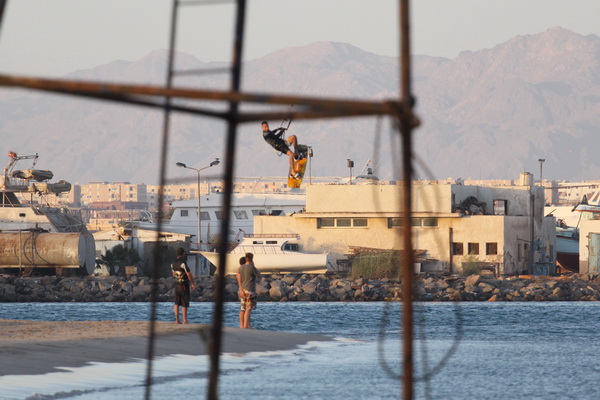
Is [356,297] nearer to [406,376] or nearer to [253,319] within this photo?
[253,319]

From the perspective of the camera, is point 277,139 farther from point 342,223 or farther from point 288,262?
point 342,223

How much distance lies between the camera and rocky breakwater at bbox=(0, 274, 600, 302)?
5806cm

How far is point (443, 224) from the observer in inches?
2768

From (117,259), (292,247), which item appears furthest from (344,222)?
(117,259)

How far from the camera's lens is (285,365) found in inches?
910

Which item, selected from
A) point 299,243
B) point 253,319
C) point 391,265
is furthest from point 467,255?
point 253,319

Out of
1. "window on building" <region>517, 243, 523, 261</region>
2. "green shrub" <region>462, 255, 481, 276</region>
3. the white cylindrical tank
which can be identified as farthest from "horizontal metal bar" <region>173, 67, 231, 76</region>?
"window on building" <region>517, 243, 523, 261</region>

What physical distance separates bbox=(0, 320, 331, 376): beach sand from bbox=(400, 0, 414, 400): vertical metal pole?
33.1ft

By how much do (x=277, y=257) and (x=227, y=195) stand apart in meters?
61.7

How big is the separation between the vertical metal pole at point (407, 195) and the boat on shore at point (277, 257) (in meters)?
60.9

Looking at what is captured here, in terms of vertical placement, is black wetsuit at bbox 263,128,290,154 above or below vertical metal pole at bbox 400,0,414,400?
above

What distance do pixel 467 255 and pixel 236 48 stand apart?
62.4 m

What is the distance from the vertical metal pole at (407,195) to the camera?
8133 millimetres

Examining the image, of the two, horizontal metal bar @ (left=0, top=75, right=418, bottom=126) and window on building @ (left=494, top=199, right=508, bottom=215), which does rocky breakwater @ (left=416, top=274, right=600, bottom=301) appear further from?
horizontal metal bar @ (left=0, top=75, right=418, bottom=126)
